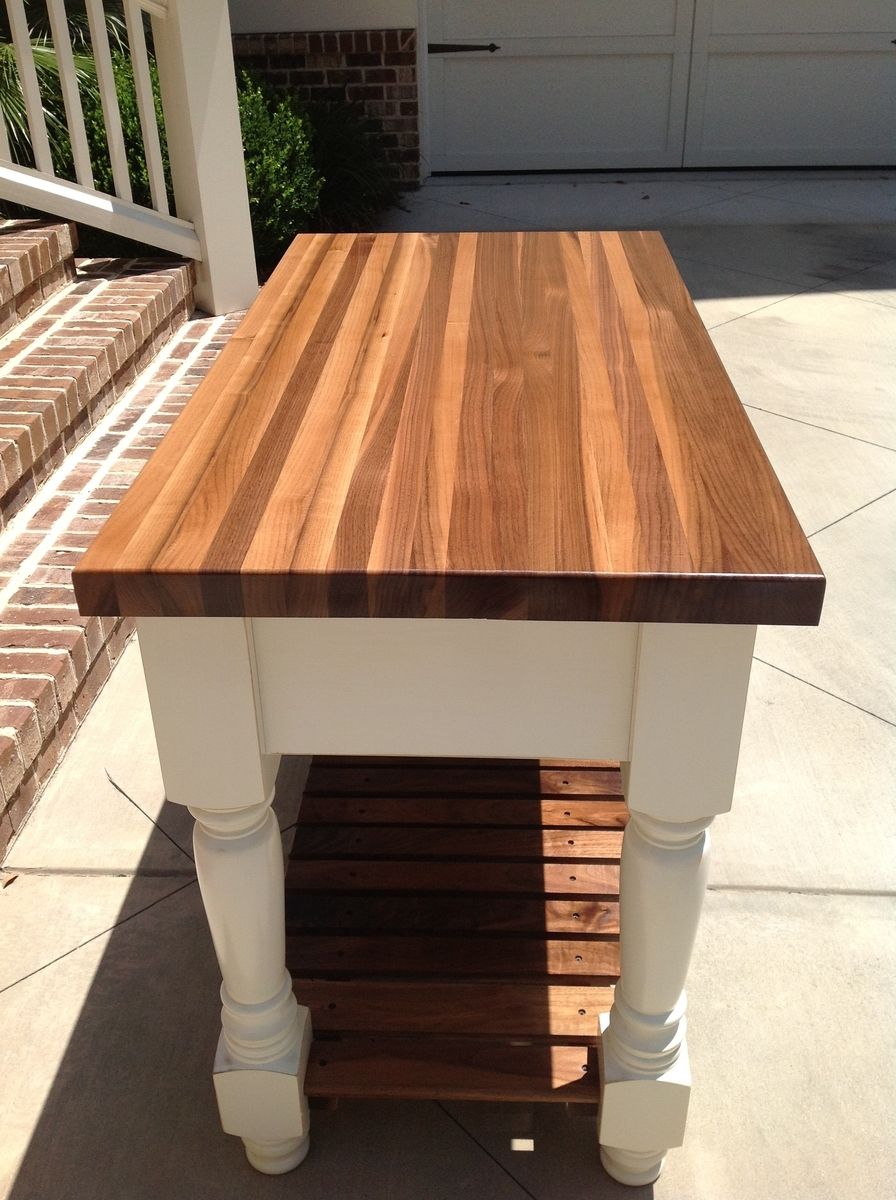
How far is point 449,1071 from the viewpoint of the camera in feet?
5.22

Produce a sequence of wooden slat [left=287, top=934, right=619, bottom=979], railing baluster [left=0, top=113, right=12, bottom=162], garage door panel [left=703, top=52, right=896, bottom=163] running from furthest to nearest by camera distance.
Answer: garage door panel [left=703, top=52, right=896, bottom=163], railing baluster [left=0, top=113, right=12, bottom=162], wooden slat [left=287, top=934, right=619, bottom=979]

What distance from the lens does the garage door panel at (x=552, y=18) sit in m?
7.24

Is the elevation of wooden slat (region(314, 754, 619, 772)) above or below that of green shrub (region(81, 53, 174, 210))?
below

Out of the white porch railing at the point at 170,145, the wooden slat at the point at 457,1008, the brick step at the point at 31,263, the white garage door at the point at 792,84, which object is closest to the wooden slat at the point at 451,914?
the wooden slat at the point at 457,1008

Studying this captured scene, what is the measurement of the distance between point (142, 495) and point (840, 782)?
5.65ft

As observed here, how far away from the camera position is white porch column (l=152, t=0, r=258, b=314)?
395 cm

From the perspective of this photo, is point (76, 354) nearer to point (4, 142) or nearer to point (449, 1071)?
point (4, 142)

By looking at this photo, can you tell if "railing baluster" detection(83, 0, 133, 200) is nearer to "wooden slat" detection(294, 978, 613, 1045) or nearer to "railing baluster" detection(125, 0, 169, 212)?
"railing baluster" detection(125, 0, 169, 212)

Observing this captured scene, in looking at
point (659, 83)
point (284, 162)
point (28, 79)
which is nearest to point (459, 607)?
point (28, 79)

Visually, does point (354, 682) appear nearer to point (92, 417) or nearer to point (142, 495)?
point (142, 495)

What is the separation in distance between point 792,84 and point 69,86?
5510 mm

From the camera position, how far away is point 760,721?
8.41ft

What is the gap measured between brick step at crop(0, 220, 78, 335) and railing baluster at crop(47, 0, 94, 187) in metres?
0.22

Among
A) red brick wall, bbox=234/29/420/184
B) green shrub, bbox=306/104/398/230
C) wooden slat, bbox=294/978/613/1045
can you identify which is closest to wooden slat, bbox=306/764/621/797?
wooden slat, bbox=294/978/613/1045
